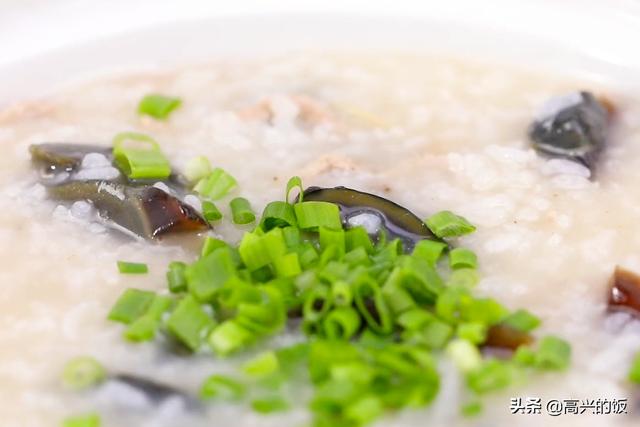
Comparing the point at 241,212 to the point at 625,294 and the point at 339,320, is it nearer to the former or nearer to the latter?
the point at 339,320

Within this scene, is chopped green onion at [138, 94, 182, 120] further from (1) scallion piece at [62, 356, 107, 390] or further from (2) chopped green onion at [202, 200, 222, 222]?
(1) scallion piece at [62, 356, 107, 390]

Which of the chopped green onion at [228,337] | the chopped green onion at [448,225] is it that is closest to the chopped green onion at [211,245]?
the chopped green onion at [228,337]

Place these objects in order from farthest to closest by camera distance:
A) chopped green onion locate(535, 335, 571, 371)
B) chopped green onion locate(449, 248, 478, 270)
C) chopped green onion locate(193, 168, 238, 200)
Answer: chopped green onion locate(193, 168, 238, 200), chopped green onion locate(449, 248, 478, 270), chopped green onion locate(535, 335, 571, 371)

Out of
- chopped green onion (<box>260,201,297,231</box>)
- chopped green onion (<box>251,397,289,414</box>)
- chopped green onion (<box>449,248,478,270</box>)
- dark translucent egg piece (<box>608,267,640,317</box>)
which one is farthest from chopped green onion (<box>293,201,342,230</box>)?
dark translucent egg piece (<box>608,267,640,317</box>)

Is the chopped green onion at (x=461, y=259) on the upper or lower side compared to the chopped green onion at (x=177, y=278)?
upper

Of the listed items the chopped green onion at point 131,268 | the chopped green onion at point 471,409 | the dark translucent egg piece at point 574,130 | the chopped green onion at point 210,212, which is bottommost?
the chopped green onion at point 471,409

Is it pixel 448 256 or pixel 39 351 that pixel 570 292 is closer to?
pixel 448 256

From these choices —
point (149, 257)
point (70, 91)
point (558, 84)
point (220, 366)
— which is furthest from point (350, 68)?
point (220, 366)

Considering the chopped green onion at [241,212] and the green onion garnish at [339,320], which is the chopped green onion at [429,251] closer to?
the green onion garnish at [339,320]
